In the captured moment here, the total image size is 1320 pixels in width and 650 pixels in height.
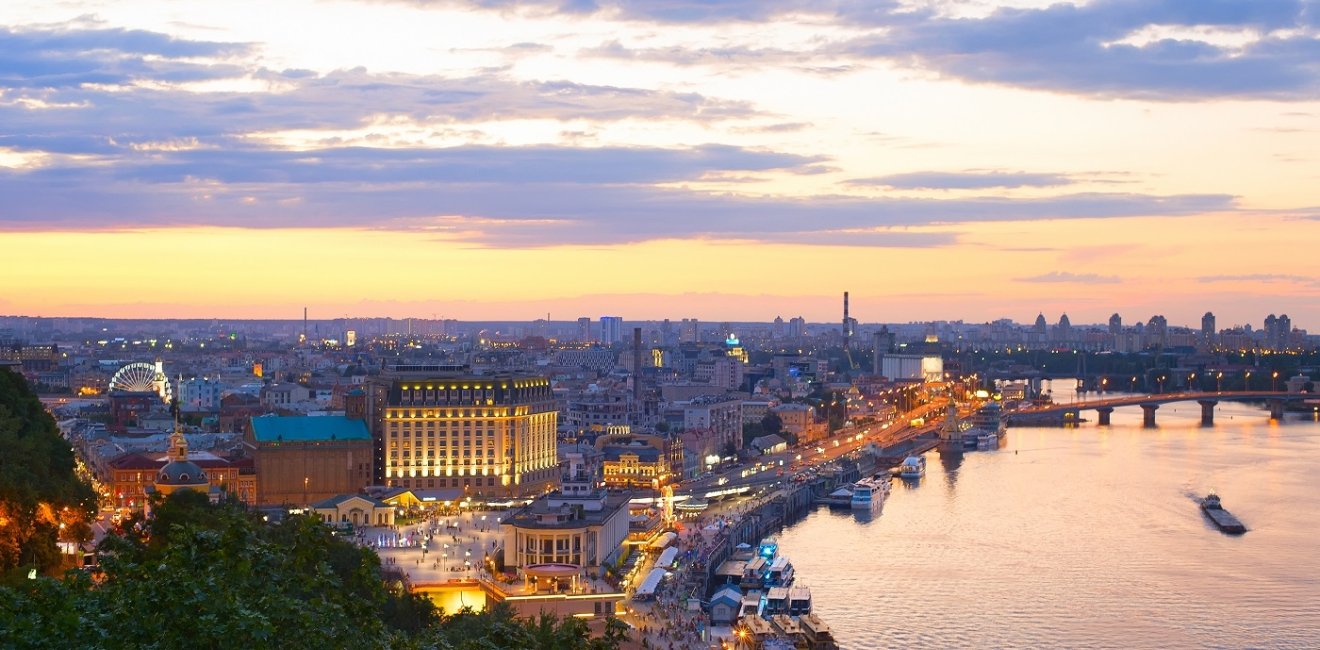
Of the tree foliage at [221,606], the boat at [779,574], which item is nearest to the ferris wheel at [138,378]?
the boat at [779,574]

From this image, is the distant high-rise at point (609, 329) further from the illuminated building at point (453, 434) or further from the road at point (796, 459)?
the illuminated building at point (453, 434)

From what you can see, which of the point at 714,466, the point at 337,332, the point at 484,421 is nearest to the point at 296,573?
the point at 484,421

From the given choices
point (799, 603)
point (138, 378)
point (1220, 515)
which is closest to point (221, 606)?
point (799, 603)

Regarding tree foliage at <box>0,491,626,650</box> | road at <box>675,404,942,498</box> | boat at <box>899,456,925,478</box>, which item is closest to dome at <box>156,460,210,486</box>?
road at <box>675,404,942,498</box>

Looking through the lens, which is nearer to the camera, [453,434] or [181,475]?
[181,475]

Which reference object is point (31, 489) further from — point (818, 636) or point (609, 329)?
point (609, 329)
